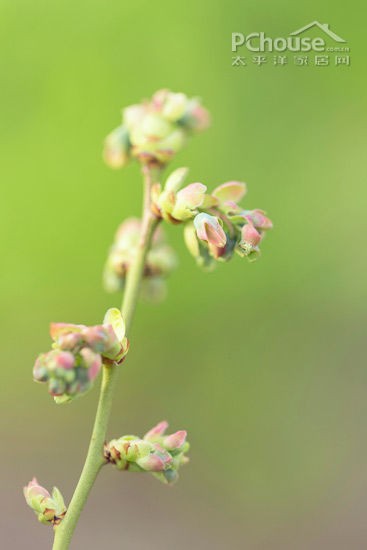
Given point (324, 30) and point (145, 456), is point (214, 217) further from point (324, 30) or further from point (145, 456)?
point (324, 30)

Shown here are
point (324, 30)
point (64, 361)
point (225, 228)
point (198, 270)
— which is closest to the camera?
point (64, 361)

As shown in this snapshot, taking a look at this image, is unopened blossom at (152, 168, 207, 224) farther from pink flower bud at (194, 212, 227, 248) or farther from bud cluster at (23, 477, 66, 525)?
bud cluster at (23, 477, 66, 525)

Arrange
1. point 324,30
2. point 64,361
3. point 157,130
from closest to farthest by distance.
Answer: point 64,361, point 157,130, point 324,30

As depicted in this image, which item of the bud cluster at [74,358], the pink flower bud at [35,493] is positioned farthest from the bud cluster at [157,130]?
the pink flower bud at [35,493]

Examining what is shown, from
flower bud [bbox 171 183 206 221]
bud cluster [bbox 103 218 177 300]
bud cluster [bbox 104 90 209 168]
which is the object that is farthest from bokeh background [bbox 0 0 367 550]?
flower bud [bbox 171 183 206 221]

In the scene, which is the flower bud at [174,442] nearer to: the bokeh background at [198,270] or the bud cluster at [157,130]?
the bud cluster at [157,130]

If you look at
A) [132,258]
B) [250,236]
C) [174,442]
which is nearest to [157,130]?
[132,258]

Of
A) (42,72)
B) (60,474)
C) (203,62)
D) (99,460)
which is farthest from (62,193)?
(99,460)

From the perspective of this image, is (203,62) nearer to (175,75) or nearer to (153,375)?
(175,75)
